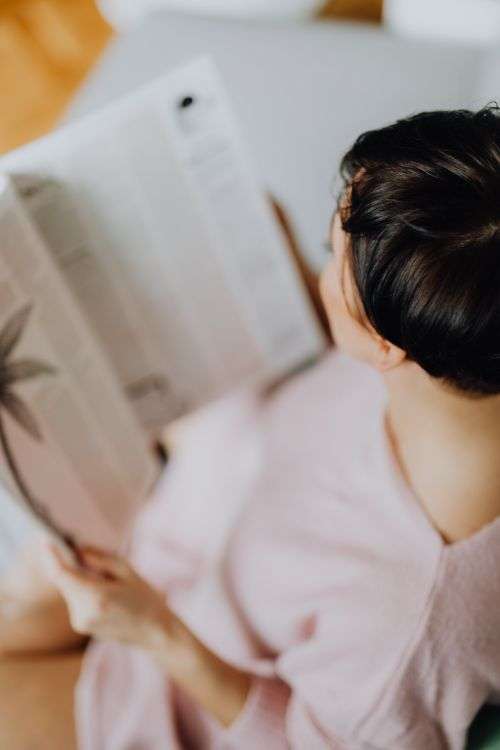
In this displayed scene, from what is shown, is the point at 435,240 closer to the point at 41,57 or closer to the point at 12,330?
the point at 12,330

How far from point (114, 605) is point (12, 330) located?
0.24 metres

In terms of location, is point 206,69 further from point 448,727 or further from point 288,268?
point 448,727

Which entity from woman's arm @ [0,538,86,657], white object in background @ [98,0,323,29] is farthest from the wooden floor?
woman's arm @ [0,538,86,657]

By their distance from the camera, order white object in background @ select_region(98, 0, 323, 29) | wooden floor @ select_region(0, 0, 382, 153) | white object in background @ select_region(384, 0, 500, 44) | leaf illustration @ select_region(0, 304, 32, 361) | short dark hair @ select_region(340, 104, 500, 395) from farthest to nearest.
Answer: wooden floor @ select_region(0, 0, 382, 153) → white object in background @ select_region(98, 0, 323, 29) → white object in background @ select_region(384, 0, 500, 44) → leaf illustration @ select_region(0, 304, 32, 361) → short dark hair @ select_region(340, 104, 500, 395)

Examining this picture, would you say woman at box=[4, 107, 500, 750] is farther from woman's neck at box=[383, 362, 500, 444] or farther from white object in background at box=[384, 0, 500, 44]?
white object in background at box=[384, 0, 500, 44]

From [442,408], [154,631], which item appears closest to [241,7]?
[442,408]

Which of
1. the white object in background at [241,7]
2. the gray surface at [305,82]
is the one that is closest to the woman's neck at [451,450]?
the gray surface at [305,82]

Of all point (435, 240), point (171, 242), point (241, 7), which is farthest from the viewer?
point (241, 7)

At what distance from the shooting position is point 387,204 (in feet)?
1.18

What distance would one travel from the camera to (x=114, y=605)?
0.53m

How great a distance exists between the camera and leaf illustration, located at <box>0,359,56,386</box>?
1.65 ft

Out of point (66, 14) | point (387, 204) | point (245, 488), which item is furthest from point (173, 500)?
point (66, 14)

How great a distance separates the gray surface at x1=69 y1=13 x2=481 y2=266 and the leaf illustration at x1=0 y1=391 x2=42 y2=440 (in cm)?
39

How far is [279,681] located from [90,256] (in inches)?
16.9
